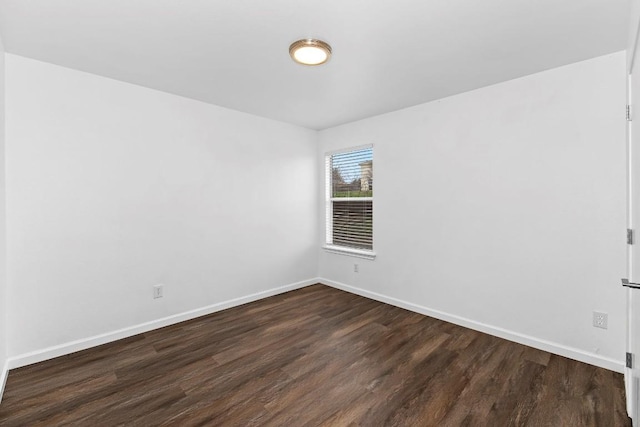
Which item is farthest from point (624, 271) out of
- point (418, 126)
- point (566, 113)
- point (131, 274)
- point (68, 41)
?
point (68, 41)

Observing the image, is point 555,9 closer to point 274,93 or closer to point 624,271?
point 624,271

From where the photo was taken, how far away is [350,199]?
4.32 m

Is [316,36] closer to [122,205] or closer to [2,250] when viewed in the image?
[122,205]

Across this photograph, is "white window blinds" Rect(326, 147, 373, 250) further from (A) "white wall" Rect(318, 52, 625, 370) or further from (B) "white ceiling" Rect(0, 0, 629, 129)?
(B) "white ceiling" Rect(0, 0, 629, 129)

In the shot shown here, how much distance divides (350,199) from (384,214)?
2.21 ft

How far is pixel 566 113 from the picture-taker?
2447 mm

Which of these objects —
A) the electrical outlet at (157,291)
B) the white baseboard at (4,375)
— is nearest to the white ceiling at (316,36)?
the electrical outlet at (157,291)

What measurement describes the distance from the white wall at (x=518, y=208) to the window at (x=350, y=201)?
0.35m

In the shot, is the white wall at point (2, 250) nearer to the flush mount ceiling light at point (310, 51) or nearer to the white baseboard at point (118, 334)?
the white baseboard at point (118, 334)

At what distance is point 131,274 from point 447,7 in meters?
3.43

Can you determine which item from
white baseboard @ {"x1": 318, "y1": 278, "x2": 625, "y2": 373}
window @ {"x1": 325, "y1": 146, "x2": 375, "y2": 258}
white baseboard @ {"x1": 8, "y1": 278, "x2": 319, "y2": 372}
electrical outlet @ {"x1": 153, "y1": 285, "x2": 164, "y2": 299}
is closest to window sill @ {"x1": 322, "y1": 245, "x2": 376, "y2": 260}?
window @ {"x1": 325, "y1": 146, "x2": 375, "y2": 258}

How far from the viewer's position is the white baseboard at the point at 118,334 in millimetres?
2350

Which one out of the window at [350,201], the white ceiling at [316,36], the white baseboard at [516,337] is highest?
the white ceiling at [316,36]

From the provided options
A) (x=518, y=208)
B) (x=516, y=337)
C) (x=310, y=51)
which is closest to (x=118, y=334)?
(x=310, y=51)
